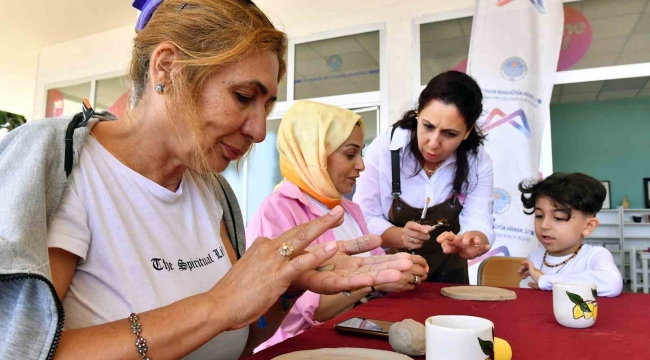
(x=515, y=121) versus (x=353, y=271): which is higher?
(x=515, y=121)

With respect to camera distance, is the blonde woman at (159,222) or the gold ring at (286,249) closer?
the blonde woman at (159,222)

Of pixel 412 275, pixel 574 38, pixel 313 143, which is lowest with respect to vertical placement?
pixel 412 275

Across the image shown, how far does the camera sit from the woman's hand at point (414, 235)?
1.71 metres

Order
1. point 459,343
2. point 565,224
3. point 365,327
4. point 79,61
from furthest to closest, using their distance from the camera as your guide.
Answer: point 79,61
point 565,224
point 365,327
point 459,343

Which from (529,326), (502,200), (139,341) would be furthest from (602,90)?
(139,341)

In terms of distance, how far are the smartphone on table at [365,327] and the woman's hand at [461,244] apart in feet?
2.59

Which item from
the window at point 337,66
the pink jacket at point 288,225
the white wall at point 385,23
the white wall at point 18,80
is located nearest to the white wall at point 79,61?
the white wall at point 385,23

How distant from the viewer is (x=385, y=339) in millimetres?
865

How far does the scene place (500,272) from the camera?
89.9 inches

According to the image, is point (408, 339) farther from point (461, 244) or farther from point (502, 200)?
point (502, 200)

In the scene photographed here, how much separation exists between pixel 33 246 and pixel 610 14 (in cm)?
523

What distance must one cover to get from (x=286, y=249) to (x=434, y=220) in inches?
61.4

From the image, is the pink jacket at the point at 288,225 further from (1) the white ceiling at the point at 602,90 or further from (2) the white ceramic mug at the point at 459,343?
(1) the white ceiling at the point at 602,90

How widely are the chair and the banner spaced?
1.44 metres
